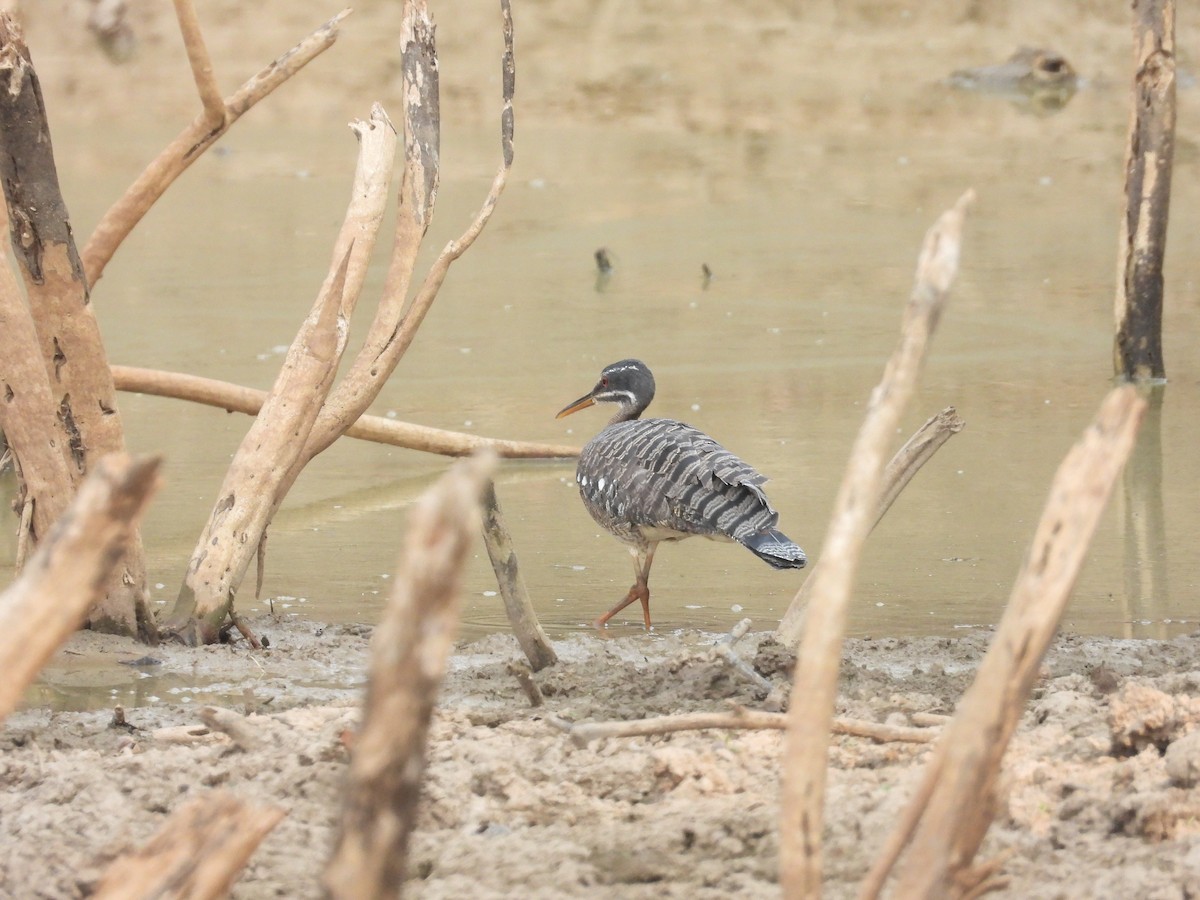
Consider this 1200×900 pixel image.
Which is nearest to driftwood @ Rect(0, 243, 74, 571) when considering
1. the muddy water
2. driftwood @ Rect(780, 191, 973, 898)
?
the muddy water

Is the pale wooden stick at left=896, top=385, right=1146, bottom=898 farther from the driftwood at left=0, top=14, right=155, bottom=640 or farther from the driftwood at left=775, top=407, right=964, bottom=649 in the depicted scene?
the driftwood at left=0, top=14, right=155, bottom=640

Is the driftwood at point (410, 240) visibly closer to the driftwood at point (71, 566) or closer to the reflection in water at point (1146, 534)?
the reflection in water at point (1146, 534)

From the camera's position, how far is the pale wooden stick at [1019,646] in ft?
7.48

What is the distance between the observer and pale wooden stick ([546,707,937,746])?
3.24 meters

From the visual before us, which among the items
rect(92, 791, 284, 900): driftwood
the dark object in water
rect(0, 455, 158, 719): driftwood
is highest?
the dark object in water

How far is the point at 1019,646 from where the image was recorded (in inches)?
89.9

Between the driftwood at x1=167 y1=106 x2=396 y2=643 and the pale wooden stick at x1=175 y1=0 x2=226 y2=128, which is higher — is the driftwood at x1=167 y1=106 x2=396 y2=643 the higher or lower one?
the lower one

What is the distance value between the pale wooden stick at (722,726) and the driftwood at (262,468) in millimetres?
1857

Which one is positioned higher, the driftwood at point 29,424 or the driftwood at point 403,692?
the driftwood at point 29,424

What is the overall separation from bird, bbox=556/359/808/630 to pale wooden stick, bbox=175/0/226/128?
2021 millimetres

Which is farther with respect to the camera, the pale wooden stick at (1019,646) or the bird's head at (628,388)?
the bird's head at (628,388)

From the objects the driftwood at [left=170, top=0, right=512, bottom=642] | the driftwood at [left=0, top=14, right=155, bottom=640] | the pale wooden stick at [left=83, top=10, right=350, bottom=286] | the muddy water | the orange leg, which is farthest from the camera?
the muddy water

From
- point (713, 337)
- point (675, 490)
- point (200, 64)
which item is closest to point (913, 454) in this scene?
point (675, 490)

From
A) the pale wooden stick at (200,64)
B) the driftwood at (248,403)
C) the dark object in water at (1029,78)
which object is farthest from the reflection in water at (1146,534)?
the dark object in water at (1029,78)
